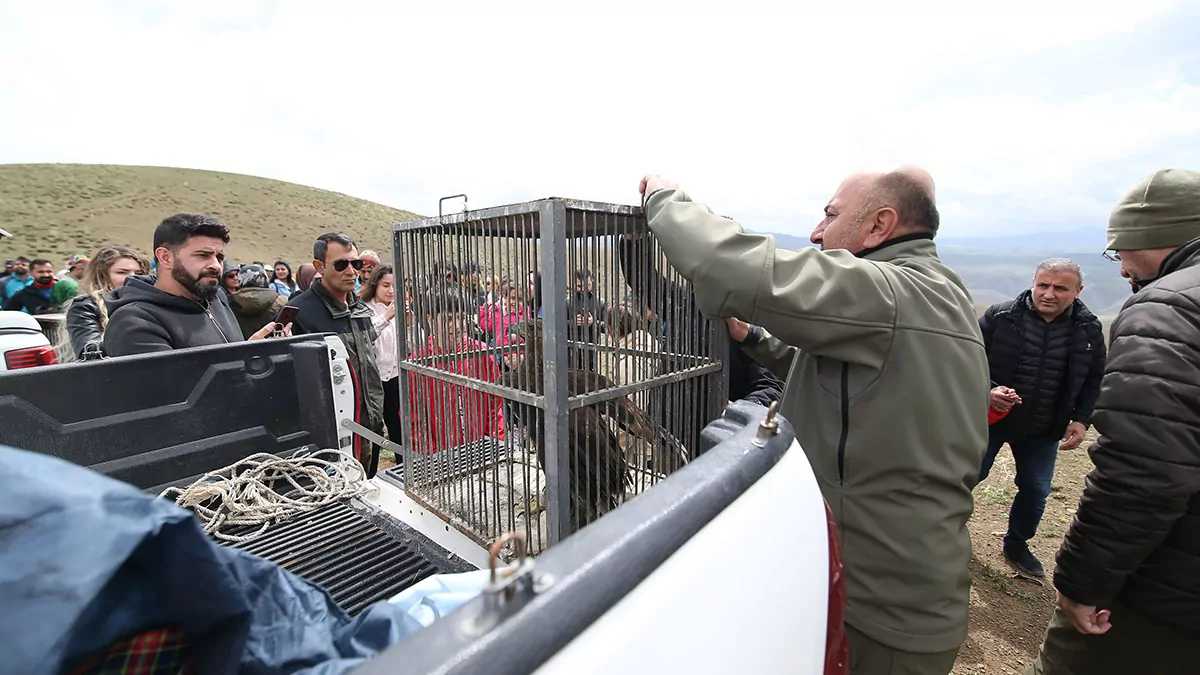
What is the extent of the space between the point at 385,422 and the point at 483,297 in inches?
118

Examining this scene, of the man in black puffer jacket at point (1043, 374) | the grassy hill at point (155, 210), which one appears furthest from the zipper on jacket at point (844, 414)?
the grassy hill at point (155, 210)

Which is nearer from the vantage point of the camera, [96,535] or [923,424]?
[96,535]

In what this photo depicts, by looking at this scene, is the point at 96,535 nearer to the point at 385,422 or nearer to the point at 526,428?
the point at 526,428

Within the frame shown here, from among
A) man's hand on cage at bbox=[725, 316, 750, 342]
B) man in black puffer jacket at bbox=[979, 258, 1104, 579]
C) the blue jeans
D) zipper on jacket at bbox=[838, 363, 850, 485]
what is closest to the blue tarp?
zipper on jacket at bbox=[838, 363, 850, 485]

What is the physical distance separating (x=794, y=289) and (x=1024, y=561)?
3827mm

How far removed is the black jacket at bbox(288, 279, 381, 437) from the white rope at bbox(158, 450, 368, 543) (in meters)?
1.38

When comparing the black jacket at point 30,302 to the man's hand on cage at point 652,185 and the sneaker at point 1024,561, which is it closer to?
the man's hand on cage at point 652,185

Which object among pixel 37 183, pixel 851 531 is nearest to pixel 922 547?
pixel 851 531

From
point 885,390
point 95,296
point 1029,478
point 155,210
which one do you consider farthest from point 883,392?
point 155,210

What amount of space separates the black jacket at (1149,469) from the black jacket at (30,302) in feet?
36.8

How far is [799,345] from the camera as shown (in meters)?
1.56

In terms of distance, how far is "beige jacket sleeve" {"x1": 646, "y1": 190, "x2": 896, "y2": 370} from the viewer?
147 cm

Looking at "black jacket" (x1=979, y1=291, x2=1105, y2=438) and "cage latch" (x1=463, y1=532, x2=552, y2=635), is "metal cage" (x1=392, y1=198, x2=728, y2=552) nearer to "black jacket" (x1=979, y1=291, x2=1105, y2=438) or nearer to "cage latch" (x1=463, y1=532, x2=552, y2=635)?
"cage latch" (x1=463, y1=532, x2=552, y2=635)

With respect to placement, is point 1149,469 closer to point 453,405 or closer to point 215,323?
point 453,405
